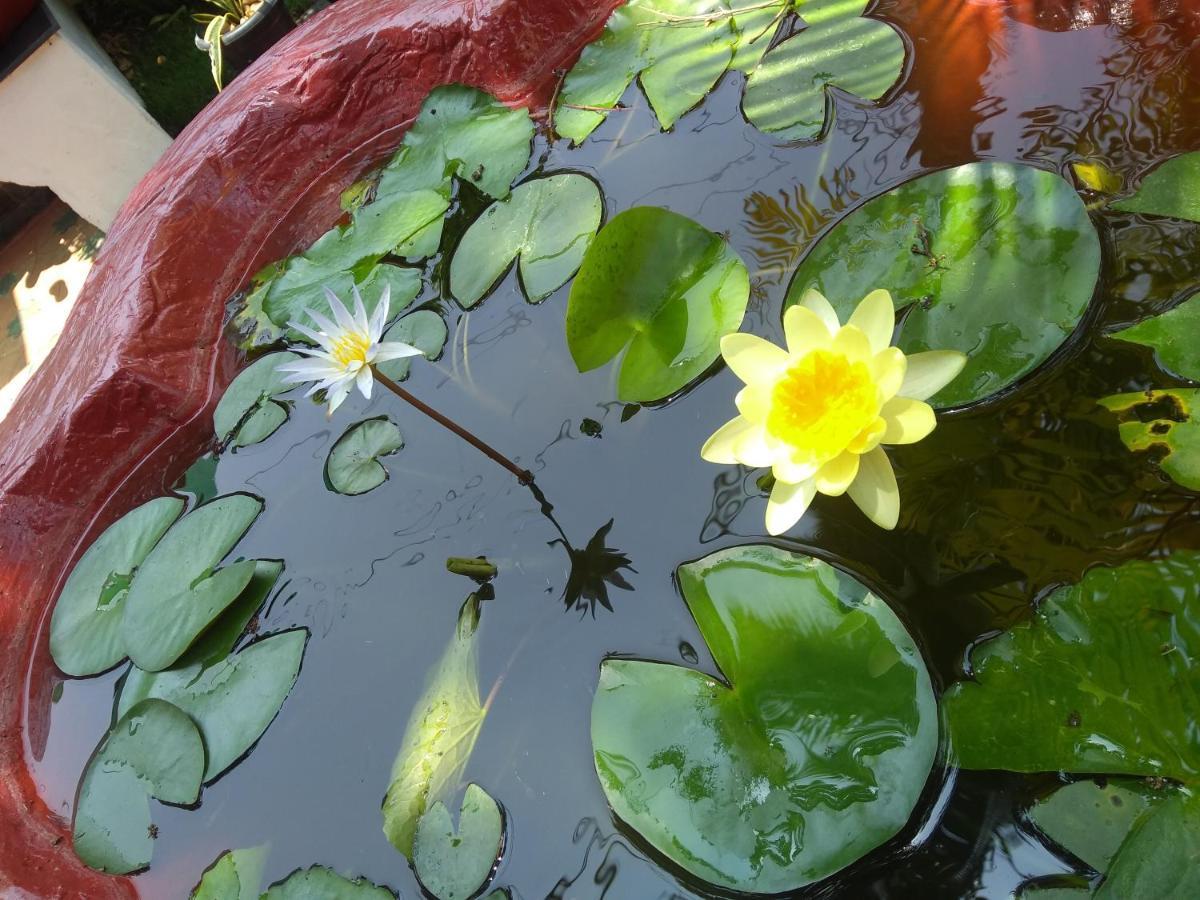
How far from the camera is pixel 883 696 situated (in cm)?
86

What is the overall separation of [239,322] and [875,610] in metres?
1.35

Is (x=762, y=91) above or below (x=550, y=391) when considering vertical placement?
above

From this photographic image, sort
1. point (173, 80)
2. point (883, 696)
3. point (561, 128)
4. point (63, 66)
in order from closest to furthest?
point (883, 696)
point (561, 128)
point (63, 66)
point (173, 80)

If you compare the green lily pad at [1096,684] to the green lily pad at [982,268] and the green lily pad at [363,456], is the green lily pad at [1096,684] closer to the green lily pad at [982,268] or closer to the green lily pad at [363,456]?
the green lily pad at [982,268]

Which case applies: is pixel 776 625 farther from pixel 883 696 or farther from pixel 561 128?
pixel 561 128

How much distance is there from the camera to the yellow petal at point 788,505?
889 millimetres

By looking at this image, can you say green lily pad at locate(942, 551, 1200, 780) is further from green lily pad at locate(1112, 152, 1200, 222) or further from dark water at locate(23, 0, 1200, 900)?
green lily pad at locate(1112, 152, 1200, 222)

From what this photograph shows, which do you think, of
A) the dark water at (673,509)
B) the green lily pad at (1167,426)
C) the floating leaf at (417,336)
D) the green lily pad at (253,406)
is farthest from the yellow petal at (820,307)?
the green lily pad at (253,406)

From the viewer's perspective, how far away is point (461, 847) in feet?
3.21

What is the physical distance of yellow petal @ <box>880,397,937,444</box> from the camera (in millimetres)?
850

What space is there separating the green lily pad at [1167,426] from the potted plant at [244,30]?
293cm

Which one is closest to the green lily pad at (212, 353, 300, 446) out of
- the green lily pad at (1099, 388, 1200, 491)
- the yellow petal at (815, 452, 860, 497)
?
the yellow petal at (815, 452, 860, 497)

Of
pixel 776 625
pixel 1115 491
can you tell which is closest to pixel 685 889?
pixel 776 625

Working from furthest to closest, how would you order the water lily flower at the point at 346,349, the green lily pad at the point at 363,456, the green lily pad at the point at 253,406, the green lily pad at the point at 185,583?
the green lily pad at the point at 253,406 → the green lily pad at the point at 363,456 → the green lily pad at the point at 185,583 → the water lily flower at the point at 346,349
